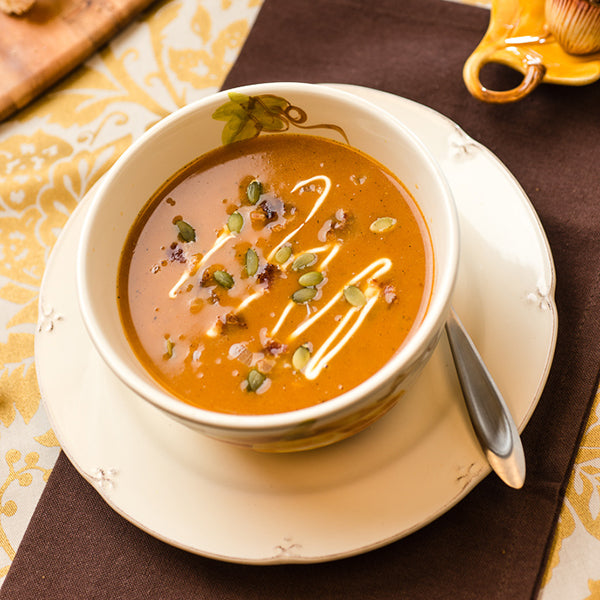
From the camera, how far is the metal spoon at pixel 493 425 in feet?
4.24

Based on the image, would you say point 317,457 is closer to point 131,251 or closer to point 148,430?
point 148,430

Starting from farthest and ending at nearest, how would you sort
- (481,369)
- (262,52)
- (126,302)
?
(262,52) < (126,302) < (481,369)

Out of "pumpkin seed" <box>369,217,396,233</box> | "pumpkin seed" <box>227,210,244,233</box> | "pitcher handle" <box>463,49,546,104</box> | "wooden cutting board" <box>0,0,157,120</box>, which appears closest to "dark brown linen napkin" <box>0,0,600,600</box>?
"pitcher handle" <box>463,49,546,104</box>

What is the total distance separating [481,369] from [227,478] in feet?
1.83

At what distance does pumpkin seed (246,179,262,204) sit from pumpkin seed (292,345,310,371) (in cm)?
38

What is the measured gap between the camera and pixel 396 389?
1244mm

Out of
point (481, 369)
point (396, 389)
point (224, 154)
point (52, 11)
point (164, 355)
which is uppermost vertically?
point (52, 11)

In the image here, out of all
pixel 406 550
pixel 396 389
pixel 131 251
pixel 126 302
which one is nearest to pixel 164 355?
pixel 126 302

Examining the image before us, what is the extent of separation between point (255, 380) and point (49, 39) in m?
1.38

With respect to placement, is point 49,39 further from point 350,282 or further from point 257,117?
point 350,282

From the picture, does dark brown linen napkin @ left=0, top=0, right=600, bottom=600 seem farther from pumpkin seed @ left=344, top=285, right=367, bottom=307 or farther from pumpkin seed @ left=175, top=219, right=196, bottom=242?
pumpkin seed @ left=175, top=219, right=196, bottom=242

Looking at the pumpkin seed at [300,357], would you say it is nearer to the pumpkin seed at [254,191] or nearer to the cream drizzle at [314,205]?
the cream drizzle at [314,205]

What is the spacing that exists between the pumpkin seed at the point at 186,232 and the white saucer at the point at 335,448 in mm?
310

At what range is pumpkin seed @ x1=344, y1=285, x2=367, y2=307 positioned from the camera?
4.57ft
